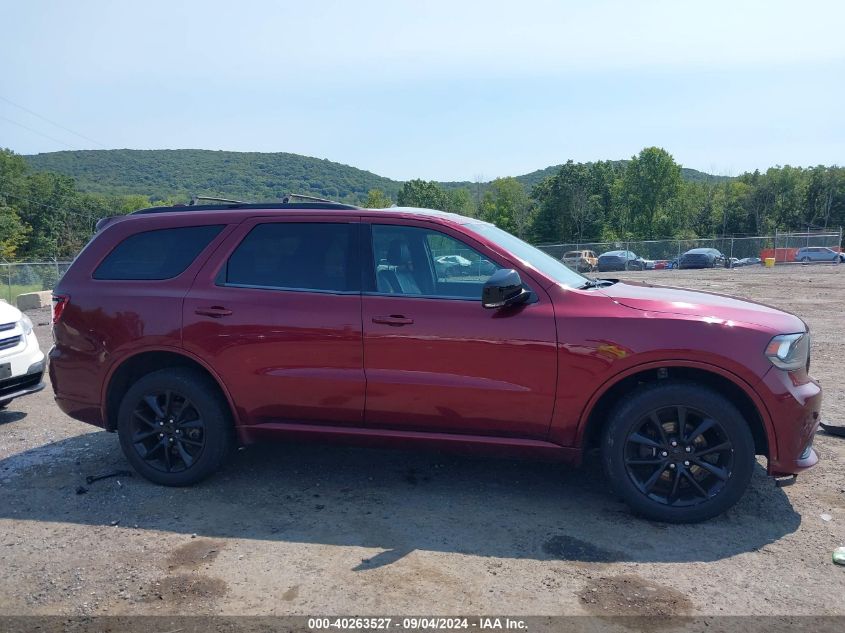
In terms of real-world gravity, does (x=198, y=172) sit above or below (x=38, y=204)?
above

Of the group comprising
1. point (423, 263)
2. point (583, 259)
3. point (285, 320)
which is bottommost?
point (583, 259)

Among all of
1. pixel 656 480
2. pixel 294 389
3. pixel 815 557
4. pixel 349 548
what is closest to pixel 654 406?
pixel 656 480

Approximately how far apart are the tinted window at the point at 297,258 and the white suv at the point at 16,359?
2.97m

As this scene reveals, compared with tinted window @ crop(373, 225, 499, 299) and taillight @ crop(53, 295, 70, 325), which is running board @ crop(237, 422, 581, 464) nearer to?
tinted window @ crop(373, 225, 499, 299)

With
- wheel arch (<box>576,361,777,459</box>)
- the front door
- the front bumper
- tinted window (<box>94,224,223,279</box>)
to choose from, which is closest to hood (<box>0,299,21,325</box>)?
the front bumper

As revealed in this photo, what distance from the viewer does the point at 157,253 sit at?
479 cm

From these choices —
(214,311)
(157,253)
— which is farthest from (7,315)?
(214,311)

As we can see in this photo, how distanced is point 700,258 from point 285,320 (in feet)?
139

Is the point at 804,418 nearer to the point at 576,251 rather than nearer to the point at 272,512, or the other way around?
the point at 272,512

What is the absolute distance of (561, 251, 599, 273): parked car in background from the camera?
41.5m

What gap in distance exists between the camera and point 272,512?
422 centimetres

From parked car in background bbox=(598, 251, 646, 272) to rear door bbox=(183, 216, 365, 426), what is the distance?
136 feet

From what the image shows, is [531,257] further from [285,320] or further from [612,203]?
[612,203]

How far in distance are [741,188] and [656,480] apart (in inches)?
3620
